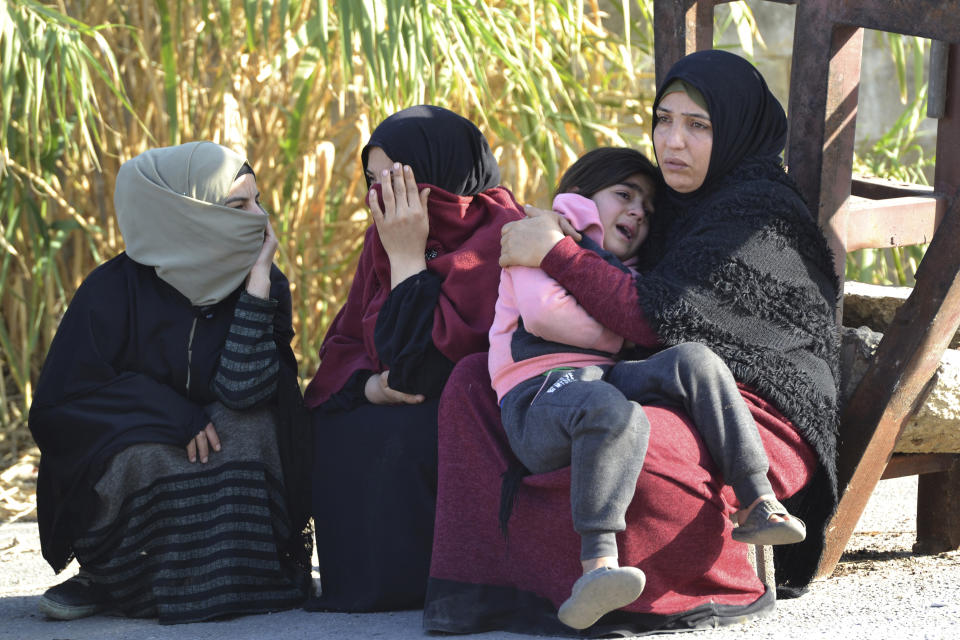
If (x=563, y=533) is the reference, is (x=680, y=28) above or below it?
above

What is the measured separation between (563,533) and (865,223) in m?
1.17

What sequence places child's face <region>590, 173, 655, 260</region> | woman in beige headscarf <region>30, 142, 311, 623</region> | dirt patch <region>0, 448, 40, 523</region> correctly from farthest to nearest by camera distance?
dirt patch <region>0, 448, 40, 523</region> < woman in beige headscarf <region>30, 142, 311, 623</region> < child's face <region>590, 173, 655, 260</region>

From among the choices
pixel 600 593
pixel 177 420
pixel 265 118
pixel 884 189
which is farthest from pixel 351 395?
pixel 265 118

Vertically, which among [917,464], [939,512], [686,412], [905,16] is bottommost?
[939,512]

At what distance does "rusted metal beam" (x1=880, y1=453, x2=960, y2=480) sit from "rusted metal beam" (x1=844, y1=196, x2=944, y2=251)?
55 centimetres

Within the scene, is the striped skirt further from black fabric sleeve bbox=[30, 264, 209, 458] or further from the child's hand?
the child's hand

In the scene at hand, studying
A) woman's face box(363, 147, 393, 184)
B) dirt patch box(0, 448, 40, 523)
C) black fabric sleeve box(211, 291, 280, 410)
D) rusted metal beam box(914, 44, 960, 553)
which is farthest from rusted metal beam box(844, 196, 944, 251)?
dirt patch box(0, 448, 40, 523)

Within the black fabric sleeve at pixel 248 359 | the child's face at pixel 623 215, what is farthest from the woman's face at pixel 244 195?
the child's face at pixel 623 215

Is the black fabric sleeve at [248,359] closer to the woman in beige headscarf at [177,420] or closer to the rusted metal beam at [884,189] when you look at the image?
the woman in beige headscarf at [177,420]

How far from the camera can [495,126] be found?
4.72 metres

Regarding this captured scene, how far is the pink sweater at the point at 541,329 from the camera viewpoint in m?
2.58

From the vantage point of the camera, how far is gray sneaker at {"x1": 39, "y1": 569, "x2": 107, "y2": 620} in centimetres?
293

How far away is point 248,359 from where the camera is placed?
2.97 m

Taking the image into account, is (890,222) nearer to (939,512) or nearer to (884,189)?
(884,189)
